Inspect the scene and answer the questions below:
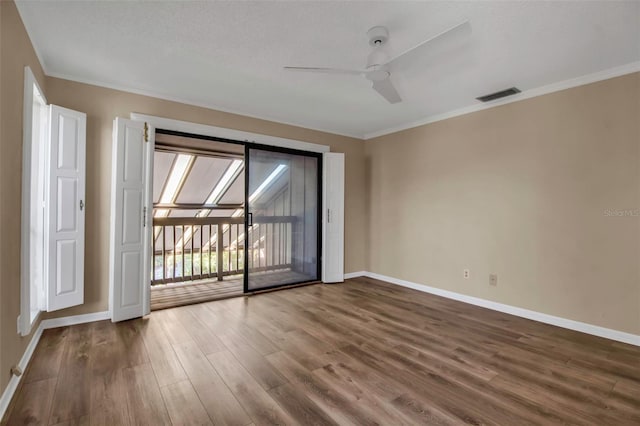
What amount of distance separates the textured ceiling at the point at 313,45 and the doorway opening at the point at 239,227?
1.01 meters

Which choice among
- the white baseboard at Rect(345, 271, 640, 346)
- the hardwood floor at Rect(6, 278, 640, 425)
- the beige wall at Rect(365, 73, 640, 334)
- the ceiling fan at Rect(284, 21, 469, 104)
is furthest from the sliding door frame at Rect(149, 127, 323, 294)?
the ceiling fan at Rect(284, 21, 469, 104)

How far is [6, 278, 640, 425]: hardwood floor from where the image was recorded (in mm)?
1688

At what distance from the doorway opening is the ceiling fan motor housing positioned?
2386mm

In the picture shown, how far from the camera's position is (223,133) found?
3.88 metres

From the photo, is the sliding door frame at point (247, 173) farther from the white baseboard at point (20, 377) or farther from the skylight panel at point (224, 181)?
the white baseboard at point (20, 377)

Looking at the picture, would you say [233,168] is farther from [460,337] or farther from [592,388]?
[592,388]

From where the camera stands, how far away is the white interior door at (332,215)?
15.7 feet

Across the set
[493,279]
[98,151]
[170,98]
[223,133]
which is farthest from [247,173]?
[493,279]

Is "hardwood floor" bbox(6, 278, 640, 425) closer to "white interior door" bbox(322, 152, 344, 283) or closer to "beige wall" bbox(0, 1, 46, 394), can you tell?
"beige wall" bbox(0, 1, 46, 394)

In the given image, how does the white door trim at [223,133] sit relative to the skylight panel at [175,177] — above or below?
above

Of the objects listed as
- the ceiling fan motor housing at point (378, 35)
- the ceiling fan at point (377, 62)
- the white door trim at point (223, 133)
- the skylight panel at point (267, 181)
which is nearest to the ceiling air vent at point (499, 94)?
the ceiling fan at point (377, 62)

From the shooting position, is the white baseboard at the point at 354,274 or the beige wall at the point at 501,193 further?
the white baseboard at the point at 354,274

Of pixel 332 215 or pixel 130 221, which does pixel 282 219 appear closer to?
pixel 332 215

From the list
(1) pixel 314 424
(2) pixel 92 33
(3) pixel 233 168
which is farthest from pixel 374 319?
(3) pixel 233 168
